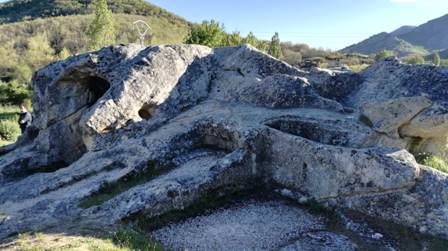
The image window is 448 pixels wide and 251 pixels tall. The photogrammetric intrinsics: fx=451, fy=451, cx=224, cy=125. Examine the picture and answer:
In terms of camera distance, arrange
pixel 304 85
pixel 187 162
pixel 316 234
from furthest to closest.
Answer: pixel 304 85 → pixel 187 162 → pixel 316 234

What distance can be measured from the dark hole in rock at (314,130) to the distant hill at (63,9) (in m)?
141

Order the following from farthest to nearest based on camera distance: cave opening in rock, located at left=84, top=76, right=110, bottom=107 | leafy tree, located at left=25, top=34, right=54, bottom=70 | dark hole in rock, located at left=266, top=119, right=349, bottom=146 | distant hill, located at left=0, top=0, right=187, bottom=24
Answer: distant hill, located at left=0, top=0, right=187, bottom=24
leafy tree, located at left=25, top=34, right=54, bottom=70
cave opening in rock, located at left=84, top=76, right=110, bottom=107
dark hole in rock, located at left=266, top=119, right=349, bottom=146

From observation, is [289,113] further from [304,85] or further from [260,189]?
[260,189]

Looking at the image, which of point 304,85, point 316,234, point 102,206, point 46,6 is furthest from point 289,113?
point 46,6

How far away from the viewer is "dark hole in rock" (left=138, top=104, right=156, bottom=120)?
1438cm

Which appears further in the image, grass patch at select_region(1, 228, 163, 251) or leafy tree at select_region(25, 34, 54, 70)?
leafy tree at select_region(25, 34, 54, 70)

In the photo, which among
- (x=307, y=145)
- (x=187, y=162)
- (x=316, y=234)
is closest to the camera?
(x=316, y=234)

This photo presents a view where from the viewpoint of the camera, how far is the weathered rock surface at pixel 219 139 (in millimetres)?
9398

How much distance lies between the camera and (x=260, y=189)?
1119 cm

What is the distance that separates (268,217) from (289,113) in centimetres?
360

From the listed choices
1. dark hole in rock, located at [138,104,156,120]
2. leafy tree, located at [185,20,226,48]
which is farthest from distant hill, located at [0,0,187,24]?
dark hole in rock, located at [138,104,156,120]

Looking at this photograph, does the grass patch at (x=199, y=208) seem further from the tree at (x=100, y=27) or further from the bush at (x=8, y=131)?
the tree at (x=100, y=27)

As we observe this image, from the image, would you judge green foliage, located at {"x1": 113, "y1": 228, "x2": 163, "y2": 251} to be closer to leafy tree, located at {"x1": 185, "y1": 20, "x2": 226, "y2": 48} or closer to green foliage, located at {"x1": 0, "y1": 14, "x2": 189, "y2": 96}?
leafy tree, located at {"x1": 185, "y1": 20, "x2": 226, "y2": 48}

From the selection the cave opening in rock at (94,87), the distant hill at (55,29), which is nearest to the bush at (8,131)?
the cave opening in rock at (94,87)
